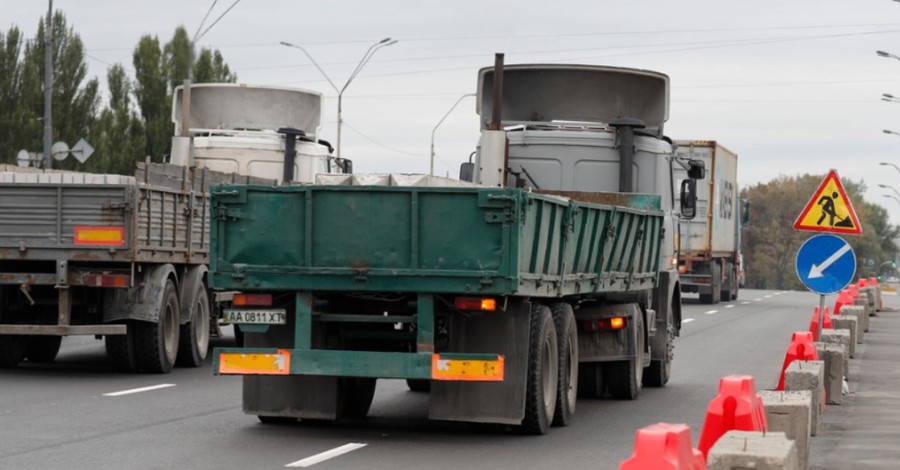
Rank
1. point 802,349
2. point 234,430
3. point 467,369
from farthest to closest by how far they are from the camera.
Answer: point 802,349 → point 234,430 → point 467,369

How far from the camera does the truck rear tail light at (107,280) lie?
57.5 ft

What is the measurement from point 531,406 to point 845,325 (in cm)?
1405

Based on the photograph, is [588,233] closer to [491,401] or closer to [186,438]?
[491,401]

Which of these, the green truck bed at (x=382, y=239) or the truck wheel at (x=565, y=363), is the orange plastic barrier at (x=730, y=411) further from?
the truck wheel at (x=565, y=363)

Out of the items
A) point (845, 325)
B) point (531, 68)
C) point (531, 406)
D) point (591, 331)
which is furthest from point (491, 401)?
point (845, 325)

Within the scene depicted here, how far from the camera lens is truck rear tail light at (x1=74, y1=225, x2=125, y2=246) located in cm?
1747

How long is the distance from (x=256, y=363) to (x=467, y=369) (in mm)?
1504

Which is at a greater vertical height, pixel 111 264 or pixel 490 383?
pixel 111 264

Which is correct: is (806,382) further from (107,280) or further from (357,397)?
(107,280)

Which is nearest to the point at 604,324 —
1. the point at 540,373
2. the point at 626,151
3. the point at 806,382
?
the point at 806,382

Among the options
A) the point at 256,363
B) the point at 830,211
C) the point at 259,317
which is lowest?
the point at 256,363

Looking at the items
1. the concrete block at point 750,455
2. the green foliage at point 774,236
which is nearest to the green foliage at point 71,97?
the concrete block at point 750,455

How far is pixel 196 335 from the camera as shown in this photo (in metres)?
19.8

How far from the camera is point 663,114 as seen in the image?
19.7m
